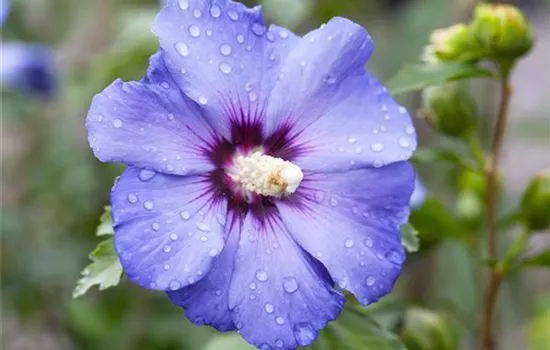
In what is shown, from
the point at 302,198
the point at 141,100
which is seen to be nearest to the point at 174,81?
the point at 141,100

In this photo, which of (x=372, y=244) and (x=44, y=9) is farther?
(x=44, y=9)

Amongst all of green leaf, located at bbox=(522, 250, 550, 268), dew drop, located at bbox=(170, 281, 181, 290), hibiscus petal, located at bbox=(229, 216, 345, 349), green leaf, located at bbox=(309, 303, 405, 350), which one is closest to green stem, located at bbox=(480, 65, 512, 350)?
green leaf, located at bbox=(522, 250, 550, 268)

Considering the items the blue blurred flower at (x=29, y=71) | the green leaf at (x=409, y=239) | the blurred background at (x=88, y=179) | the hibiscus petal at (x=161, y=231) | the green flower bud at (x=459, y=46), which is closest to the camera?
the hibiscus petal at (x=161, y=231)

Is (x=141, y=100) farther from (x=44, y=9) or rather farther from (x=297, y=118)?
(x=44, y=9)

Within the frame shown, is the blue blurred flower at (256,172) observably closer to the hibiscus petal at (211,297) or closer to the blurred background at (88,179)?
the hibiscus petal at (211,297)

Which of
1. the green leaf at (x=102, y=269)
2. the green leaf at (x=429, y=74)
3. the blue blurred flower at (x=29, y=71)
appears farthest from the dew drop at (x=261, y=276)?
the blue blurred flower at (x=29, y=71)

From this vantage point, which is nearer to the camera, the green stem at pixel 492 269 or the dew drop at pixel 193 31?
the dew drop at pixel 193 31

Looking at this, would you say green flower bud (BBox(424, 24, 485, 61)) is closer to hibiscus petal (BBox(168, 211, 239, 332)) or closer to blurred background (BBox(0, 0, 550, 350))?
hibiscus petal (BBox(168, 211, 239, 332))
